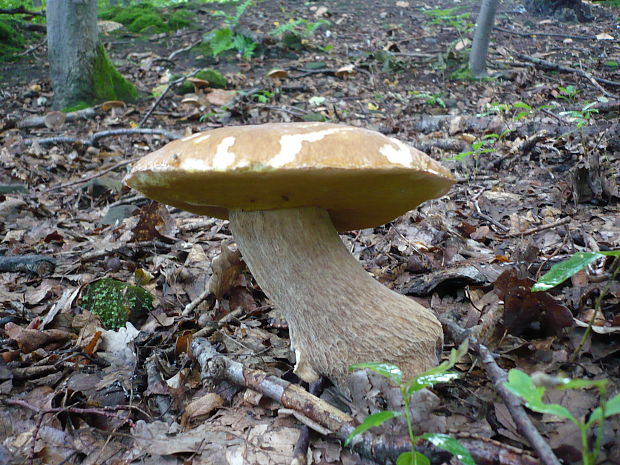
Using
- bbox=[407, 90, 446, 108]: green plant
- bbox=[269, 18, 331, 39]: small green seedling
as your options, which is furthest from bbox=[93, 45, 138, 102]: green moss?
bbox=[407, 90, 446, 108]: green plant

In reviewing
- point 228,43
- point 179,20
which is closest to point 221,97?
point 228,43

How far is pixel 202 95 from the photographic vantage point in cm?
823

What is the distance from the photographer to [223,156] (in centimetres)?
129

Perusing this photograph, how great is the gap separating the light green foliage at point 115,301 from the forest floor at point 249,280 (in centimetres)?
6

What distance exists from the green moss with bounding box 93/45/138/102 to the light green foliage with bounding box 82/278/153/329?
6.36 metres

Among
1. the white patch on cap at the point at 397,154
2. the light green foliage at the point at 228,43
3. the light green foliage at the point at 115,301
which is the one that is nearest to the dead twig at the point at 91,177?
the light green foliage at the point at 115,301

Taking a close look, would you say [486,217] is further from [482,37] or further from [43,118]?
[43,118]

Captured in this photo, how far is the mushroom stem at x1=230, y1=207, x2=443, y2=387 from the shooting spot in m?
1.80

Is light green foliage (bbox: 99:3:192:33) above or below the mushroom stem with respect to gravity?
below

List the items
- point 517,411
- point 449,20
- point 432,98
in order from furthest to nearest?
1. point 449,20
2. point 432,98
3. point 517,411

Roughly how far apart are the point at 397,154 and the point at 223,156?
0.53 metres

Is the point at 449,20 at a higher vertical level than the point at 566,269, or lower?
lower

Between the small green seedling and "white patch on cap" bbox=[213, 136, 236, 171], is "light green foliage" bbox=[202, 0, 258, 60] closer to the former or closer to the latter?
the small green seedling

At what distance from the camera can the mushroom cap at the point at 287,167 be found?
4.17ft
